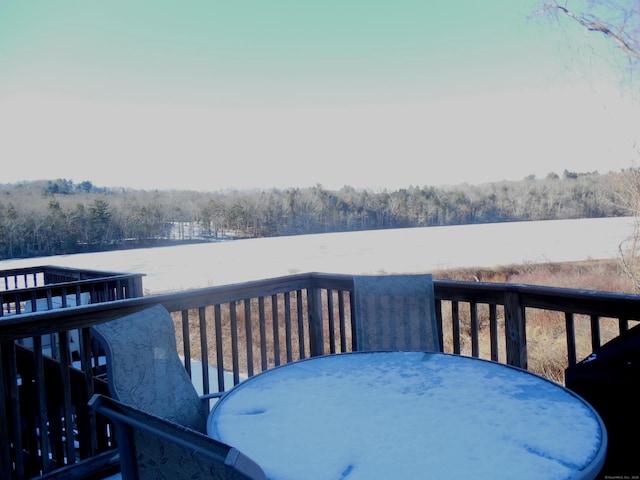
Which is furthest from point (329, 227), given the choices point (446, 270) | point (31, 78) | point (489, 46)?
point (31, 78)

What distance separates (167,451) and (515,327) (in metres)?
2.24

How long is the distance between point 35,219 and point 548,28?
16273 mm

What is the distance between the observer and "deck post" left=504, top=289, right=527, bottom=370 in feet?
8.20

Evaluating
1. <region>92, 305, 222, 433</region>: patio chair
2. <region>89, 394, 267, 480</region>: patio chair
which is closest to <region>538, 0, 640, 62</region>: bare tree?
<region>92, 305, 222, 433</region>: patio chair

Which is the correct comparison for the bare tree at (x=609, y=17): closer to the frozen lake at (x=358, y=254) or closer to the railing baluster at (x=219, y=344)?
the frozen lake at (x=358, y=254)

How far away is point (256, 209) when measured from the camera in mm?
25062

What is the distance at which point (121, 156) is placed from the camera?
2975cm

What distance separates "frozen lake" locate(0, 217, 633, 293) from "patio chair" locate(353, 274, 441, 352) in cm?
1082

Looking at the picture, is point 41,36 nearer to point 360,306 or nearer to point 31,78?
point 31,78

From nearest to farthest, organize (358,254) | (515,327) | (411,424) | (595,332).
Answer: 1. (411,424)
2. (595,332)
3. (515,327)
4. (358,254)

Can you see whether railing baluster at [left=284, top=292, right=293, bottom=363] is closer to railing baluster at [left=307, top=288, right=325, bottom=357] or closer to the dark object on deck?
railing baluster at [left=307, top=288, right=325, bottom=357]

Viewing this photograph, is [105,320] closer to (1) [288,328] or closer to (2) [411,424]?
(1) [288,328]

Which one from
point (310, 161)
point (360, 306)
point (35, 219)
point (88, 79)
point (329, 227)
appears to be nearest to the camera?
point (360, 306)

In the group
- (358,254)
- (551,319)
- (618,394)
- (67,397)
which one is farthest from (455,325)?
(358,254)
